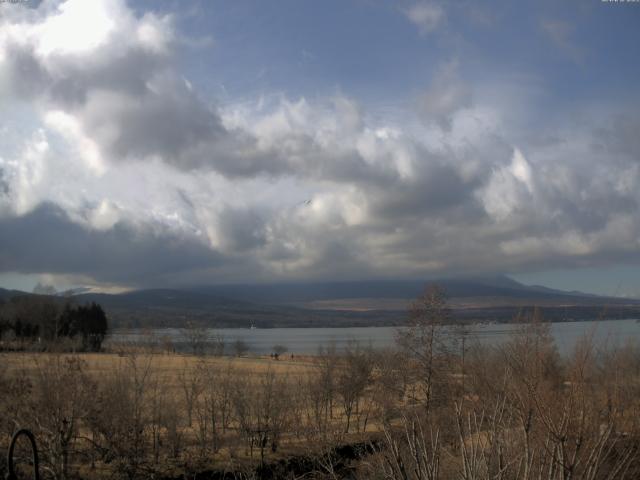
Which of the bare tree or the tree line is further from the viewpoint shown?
the tree line

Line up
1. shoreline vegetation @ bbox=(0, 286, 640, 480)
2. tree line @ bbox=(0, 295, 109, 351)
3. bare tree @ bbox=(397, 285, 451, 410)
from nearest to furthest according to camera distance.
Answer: shoreline vegetation @ bbox=(0, 286, 640, 480) < bare tree @ bbox=(397, 285, 451, 410) < tree line @ bbox=(0, 295, 109, 351)

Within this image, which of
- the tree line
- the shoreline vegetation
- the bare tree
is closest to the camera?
the shoreline vegetation

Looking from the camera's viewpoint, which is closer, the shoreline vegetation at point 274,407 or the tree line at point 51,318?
the shoreline vegetation at point 274,407

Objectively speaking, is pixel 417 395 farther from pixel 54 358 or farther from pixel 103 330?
pixel 103 330

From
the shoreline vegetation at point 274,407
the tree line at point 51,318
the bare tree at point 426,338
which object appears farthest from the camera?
the tree line at point 51,318

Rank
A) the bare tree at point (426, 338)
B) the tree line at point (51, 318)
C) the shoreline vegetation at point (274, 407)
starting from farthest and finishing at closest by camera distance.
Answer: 1. the tree line at point (51, 318)
2. the bare tree at point (426, 338)
3. the shoreline vegetation at point (274, 407)

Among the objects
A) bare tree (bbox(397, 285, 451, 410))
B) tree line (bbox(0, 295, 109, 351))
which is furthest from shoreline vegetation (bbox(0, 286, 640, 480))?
tree line (bbox(0, 295, 109, 351))

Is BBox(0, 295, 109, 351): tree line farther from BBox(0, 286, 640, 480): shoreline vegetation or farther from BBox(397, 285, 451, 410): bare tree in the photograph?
BBox(397, 285, 451, 410): bare tree

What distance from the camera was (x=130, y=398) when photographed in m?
30.1

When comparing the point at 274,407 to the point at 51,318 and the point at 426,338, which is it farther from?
the point at 51,318

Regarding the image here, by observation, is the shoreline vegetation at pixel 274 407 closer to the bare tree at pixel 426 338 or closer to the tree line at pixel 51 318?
the bare tree at pixel 426 338

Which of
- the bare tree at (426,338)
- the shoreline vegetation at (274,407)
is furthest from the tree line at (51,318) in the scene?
the bare tree at (426,338)

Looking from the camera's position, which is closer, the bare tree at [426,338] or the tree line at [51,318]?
the bare tree at [426,338]

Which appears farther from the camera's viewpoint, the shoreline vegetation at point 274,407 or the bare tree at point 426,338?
the bare tree at point 426,338
